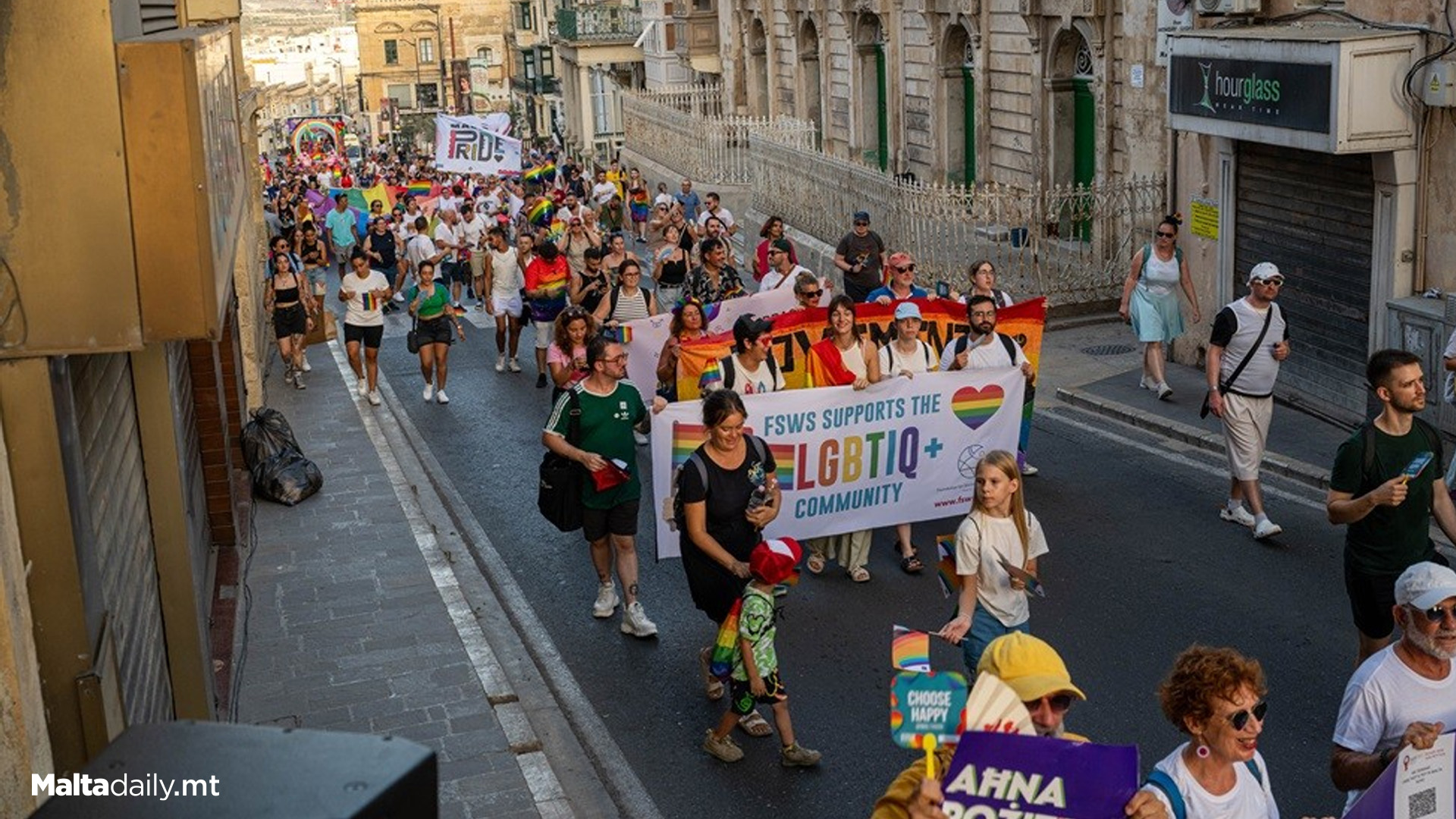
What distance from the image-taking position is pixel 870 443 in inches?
444

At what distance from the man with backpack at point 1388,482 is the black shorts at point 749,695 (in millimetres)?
2563

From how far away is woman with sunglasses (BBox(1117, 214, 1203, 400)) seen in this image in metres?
16.1

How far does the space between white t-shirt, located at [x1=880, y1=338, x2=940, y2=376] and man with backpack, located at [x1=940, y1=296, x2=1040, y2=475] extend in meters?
0.37

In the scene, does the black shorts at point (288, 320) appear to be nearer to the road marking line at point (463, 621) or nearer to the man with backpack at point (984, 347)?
the road marking line at point (463, 621)

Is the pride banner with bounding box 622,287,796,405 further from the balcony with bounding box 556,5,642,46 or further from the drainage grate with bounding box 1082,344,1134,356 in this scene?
the balcony with bounding box 556,5,642,46

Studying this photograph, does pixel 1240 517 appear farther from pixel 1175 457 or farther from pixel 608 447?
pixel 608 447

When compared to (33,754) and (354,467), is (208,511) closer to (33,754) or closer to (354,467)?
(354,467)

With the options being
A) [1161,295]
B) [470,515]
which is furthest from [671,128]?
[470,515]

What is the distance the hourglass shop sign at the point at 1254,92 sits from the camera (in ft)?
47.0

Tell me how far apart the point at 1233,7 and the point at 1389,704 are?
467 inches

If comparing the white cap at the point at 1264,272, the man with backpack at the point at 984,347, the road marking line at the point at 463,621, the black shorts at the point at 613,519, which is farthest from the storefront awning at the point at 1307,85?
the road marking line at the point at 463,621

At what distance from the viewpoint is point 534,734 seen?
8.84 metres

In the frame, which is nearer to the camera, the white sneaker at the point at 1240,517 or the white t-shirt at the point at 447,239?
the white sneaker at the point at 1240,517

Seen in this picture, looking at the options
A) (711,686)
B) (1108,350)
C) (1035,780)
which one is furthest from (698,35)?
(1035,780)
